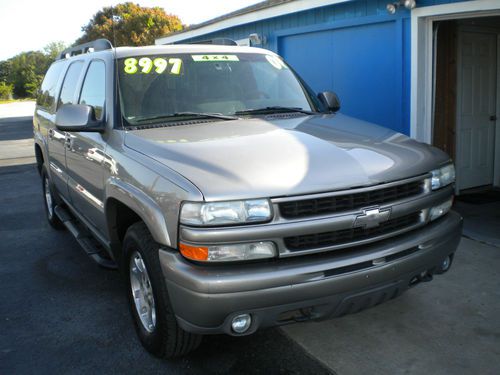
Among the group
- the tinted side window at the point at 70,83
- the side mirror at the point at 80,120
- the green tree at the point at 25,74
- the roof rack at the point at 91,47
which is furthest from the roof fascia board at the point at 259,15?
the green tree at the point at 25,74

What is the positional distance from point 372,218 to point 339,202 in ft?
0.72

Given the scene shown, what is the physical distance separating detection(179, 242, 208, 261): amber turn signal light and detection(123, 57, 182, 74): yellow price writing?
1820 millimetres

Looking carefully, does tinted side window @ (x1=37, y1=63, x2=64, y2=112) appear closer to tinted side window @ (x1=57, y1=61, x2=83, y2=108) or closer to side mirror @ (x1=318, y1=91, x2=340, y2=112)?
tinted side window @ (x1=57, y1=61, x2=83, y2=108)

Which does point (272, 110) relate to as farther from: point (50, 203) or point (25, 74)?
point (25, 74)

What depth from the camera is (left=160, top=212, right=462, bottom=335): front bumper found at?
259 cm

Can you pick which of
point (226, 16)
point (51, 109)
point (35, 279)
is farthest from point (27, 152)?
point (35, 279)

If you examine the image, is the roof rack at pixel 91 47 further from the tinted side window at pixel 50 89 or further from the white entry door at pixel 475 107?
the white entry door at pixel 475 107

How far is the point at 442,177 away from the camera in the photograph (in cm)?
330

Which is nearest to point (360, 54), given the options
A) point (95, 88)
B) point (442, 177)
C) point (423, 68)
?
point (423, 68)

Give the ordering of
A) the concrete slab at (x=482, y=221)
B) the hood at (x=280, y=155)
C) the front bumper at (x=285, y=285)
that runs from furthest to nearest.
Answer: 1. the concrete slab at (x=482, y=221)
2. the hood at (x=280, y=155)
3. the front bumper at (x=285, y=285)

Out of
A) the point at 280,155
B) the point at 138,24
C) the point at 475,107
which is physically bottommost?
the point at 475,107

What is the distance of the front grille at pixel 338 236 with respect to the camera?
272 cm

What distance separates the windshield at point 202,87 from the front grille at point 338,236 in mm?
1513

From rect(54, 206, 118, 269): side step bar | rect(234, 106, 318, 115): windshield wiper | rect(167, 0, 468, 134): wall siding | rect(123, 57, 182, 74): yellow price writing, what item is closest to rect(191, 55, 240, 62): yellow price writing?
rect(123, 57, 182, 74): yellow price writing
